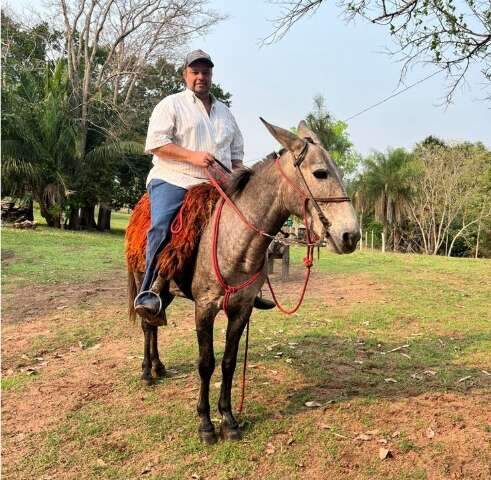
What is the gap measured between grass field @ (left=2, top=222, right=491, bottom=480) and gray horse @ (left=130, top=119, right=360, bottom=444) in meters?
0.47

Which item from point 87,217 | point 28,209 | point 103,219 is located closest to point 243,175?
point 28,209

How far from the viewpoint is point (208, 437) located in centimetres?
363

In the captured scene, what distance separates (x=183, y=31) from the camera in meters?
24.1

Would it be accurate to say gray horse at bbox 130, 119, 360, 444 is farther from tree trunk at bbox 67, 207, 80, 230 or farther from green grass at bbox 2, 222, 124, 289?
tree trunk at bbox 67, 207, 80, 230

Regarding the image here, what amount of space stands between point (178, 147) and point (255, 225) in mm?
927

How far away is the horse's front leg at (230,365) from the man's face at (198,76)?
1.85m

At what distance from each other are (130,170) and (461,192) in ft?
68.8

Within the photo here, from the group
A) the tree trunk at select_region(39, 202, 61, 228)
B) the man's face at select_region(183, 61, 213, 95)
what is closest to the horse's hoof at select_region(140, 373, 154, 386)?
the man's face at select_region(183, 61, 213, 95)

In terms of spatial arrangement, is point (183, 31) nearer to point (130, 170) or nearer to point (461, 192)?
point (130, 170)

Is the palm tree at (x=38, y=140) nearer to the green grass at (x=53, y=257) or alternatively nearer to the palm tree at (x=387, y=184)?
the green grass at (x=53, y=257)

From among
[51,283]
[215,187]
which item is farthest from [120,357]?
[51,283]

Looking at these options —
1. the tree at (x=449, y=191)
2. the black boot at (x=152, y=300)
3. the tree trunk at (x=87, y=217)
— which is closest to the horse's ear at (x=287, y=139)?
the black boot at (x=152, y=300)

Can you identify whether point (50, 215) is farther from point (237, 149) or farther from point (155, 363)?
point (237, 149)

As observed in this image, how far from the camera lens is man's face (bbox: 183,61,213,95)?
3.80 meters
